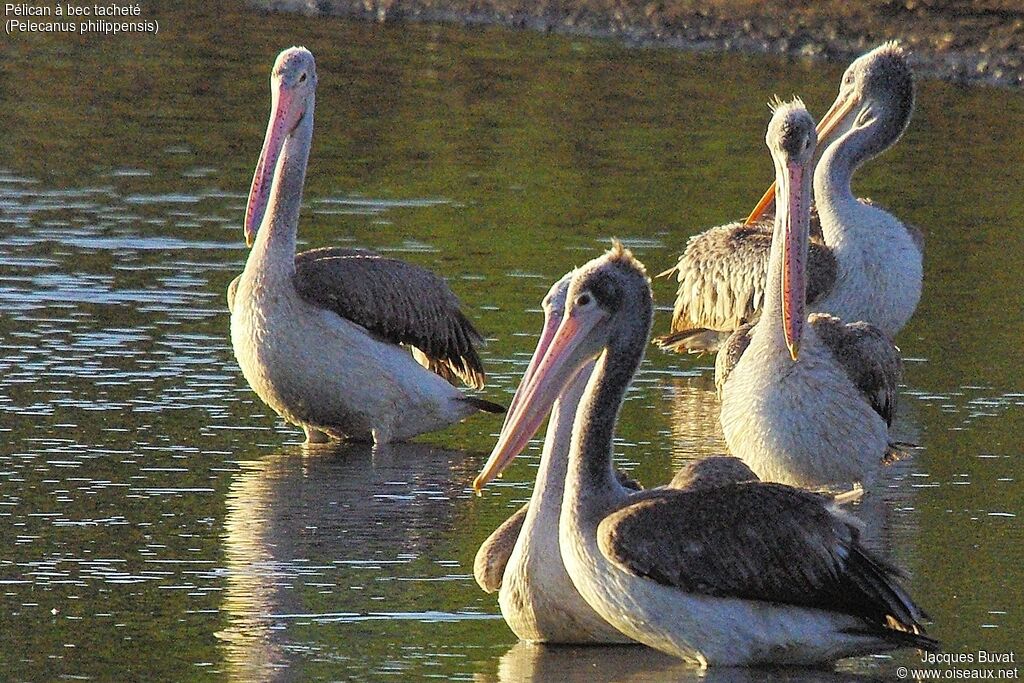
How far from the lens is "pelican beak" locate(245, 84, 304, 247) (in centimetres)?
1012

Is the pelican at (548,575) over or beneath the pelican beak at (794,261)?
beneath

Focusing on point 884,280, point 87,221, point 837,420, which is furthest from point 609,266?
point 87,221

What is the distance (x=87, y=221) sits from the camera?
13906 mm

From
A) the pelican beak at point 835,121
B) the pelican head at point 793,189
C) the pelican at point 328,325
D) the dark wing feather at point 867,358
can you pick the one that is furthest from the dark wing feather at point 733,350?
the pelican beak at point 835,121

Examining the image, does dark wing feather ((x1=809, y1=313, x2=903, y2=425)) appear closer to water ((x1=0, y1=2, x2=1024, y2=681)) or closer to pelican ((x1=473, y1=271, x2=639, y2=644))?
water ((x1=0, y1=2, x2=1024, y2=681))

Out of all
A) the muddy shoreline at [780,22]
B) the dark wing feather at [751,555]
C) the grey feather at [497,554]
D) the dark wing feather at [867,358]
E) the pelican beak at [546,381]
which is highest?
the muddy shoreline at [780,22]

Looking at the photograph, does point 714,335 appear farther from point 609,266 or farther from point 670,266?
point 609,266

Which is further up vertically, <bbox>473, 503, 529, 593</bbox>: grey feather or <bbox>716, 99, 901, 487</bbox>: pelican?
<bbox>716, 99, 901, 487</bbox>: pelican

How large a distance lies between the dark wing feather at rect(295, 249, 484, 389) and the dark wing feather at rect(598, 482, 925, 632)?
3.54m

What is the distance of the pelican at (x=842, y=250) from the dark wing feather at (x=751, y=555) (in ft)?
14.5

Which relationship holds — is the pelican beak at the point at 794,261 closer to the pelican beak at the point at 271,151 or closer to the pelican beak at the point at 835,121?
the pelican beak at the point at 271,151

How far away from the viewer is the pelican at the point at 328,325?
9711 millimetres

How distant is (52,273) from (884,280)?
452 cm

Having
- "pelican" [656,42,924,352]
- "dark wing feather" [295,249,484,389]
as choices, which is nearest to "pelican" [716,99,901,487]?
"dark wing feather" [295,249,484,389]
